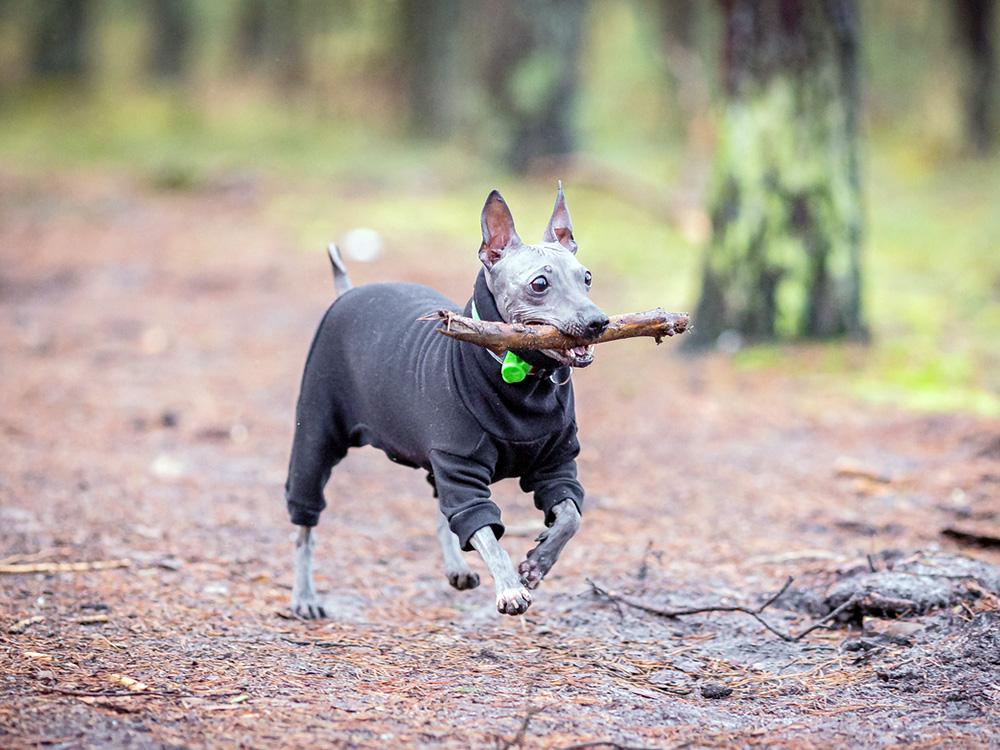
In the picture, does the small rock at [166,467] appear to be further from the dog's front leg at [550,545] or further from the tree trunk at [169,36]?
the tree trunk at [169,36]

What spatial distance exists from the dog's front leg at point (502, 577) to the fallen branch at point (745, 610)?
2.92ft

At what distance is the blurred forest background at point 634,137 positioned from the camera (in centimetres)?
1016

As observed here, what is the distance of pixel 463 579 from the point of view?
17.8 feet

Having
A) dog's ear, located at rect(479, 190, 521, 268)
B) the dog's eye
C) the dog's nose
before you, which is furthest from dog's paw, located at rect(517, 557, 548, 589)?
dog's ear, located at rect(479, 190, 521, 268)

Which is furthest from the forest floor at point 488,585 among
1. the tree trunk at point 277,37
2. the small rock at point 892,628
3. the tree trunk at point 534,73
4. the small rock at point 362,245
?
the tree trunk at point 277,37

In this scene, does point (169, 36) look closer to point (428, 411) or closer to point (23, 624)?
point (23, 624)

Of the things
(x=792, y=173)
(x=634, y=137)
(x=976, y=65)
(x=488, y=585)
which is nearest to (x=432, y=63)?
(x=634, y=137)

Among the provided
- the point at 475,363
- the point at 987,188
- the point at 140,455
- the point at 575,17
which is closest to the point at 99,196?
the point at 575,17

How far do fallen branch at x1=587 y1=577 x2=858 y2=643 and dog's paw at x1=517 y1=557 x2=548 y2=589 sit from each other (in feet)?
2.47

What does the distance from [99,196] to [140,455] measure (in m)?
11.9

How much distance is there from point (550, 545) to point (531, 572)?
13 cm

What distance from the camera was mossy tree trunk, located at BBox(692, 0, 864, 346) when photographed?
10.1 meters

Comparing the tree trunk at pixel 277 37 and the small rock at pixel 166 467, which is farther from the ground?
the tree trunk at pixel 277 37

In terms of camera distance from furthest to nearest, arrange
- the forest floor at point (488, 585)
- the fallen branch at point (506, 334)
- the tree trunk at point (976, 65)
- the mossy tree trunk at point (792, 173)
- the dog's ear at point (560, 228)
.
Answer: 1. the tree trunk at point (976, 65)
2. the mossy tree trunk at point (792, 173)
3. the dog's ear at point (560, 228)
4. the fallen branch at point (506, 334)
5. the forest floor at point (488, 585)
